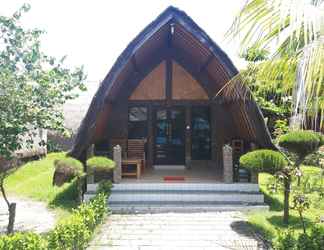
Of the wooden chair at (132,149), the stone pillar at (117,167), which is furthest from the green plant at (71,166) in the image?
the wooden chair at (132,149)

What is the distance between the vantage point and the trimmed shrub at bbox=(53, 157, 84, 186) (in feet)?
25.8

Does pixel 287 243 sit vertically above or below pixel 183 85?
below

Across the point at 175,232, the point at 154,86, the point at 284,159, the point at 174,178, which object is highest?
the point at 154,86

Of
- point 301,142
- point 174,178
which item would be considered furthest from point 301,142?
point 174,178

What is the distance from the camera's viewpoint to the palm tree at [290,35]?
8.07 feet

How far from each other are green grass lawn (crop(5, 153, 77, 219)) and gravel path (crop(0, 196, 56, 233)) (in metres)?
0.25

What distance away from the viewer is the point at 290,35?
106 inches

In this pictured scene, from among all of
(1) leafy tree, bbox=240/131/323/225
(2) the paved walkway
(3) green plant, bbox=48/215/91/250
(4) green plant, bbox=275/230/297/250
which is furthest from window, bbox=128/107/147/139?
(4) green plant, bbox=275/230/297/250

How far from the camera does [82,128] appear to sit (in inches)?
359

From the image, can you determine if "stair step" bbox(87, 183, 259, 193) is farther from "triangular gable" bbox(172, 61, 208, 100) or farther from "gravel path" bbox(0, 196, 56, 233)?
"triangular gable" bbox(172, 61, 208, 100)

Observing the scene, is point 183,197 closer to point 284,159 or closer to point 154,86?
point 284,159

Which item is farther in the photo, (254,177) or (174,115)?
(174,115)

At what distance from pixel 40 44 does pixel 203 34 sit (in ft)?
14.1

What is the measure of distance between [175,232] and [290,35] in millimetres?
5184
